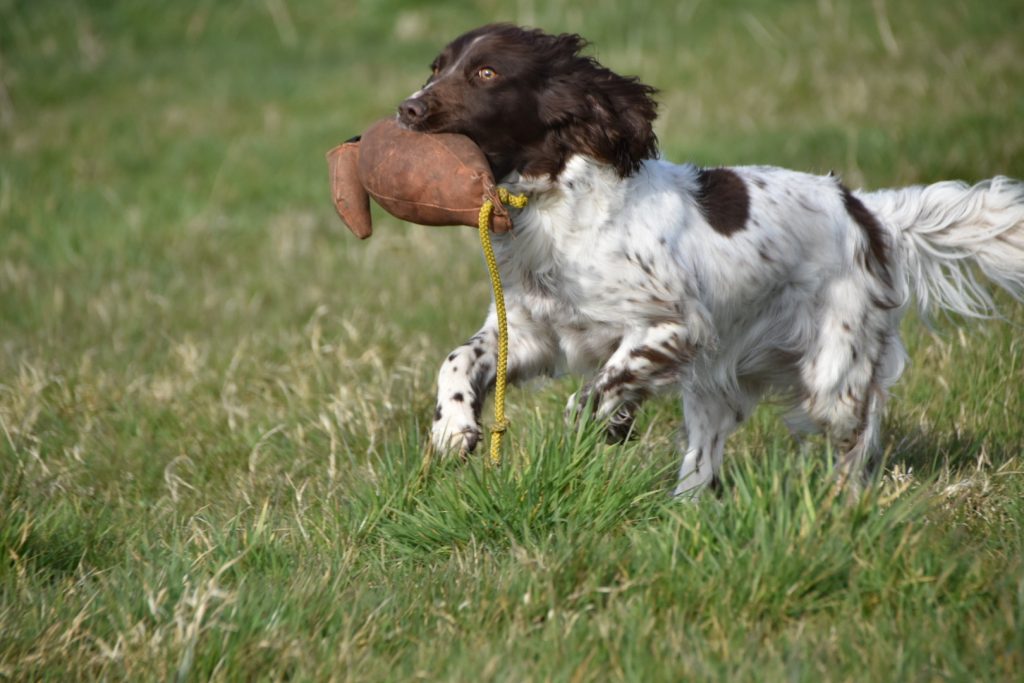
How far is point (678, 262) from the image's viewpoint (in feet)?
12.7

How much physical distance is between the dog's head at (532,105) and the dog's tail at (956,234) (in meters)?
1.08

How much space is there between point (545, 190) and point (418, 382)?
3.91ft

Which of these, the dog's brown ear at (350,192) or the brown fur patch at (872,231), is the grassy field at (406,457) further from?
the dog's brown ear at (350,192)

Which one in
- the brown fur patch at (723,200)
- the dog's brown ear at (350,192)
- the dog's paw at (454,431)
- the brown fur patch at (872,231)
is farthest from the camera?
the brown fur patch at (872,231)

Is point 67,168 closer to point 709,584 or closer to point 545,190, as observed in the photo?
point 545,190

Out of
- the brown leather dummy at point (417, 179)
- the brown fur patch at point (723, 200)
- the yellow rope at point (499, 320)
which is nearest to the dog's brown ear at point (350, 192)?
the brown leather dummy at point (417, 179)

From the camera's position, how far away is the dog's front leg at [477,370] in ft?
12.1

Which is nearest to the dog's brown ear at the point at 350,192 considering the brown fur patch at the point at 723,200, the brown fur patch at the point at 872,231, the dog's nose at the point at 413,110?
the dog's nose at the point at 413,110

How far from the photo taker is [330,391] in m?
5.01

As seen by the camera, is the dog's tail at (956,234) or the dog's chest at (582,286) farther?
the dog's tail at (956,234)

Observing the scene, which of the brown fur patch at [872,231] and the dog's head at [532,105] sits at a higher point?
the dog's head at [532,105]

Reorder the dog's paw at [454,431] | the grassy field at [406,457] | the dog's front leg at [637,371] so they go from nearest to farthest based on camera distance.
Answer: the grassy field at [406,457] < the dog's paw at [454,431] < the dog's front leg at [637,371]

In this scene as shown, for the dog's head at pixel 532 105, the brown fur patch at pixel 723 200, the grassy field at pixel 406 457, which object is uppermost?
the dog's head at pixel 532 105

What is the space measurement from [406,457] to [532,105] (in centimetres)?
110
